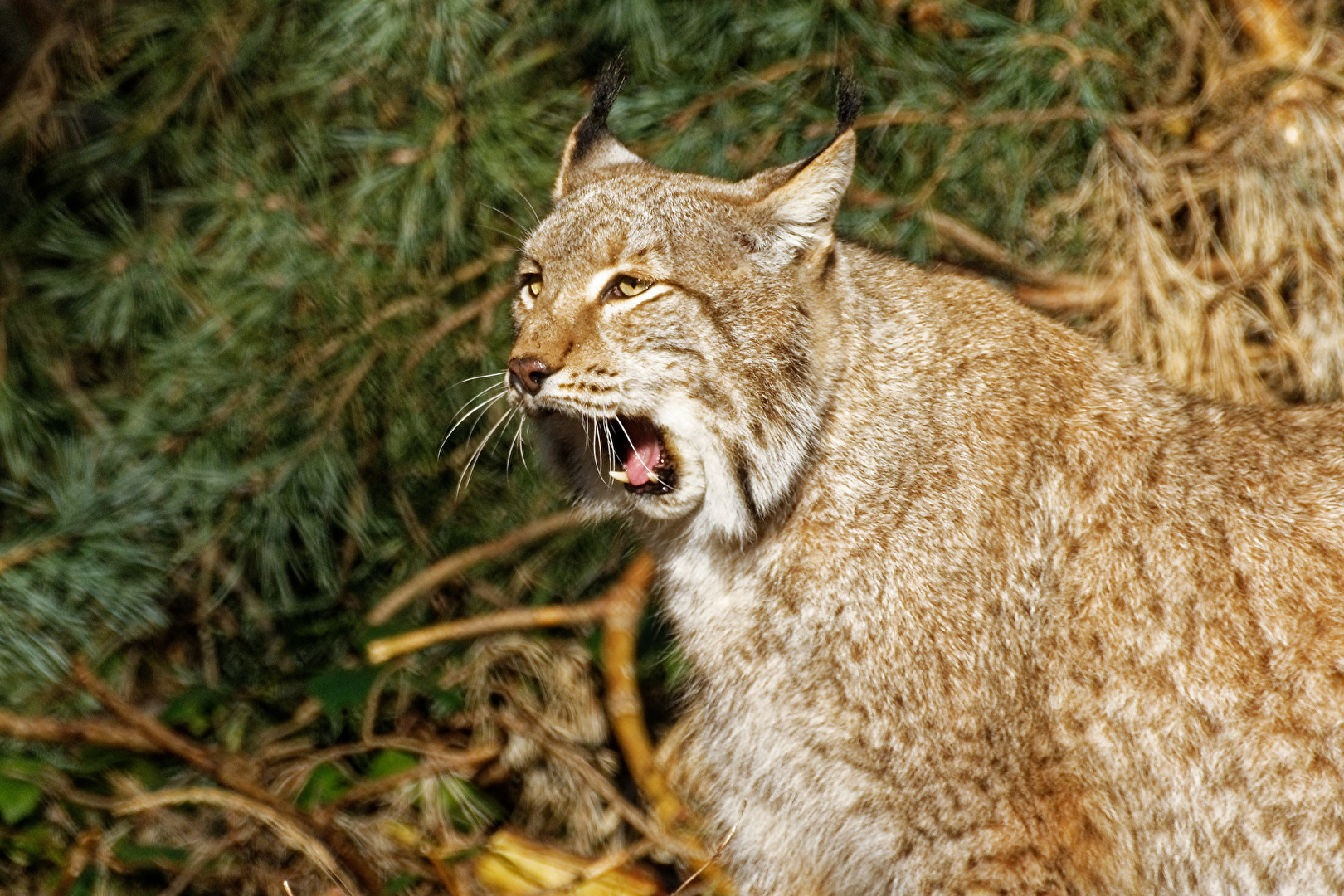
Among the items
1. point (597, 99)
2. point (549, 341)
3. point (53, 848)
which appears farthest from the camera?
point (53, 848)

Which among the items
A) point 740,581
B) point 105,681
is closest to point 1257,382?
point 740,581

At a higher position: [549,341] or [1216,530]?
[549,341]

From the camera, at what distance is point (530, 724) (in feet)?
15.4

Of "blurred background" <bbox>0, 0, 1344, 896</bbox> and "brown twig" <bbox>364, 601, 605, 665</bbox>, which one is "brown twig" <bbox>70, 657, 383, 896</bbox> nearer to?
"blurred background" <bbox>0, 0, 1344, 896</bbox>

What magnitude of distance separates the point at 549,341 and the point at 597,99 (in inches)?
39.1

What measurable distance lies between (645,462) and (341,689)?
64.1 inches

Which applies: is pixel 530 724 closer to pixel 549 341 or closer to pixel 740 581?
pixel 740 581

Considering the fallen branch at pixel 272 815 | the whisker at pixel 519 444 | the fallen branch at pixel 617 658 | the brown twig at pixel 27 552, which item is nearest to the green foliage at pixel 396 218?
the whisker at pixel 519 444

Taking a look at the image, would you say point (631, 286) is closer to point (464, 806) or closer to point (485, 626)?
point (485, 626)

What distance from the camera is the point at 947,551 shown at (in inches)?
129

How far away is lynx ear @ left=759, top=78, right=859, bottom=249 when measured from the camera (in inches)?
128

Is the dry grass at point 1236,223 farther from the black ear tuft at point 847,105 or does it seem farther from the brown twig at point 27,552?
the brown twig at point 27,552

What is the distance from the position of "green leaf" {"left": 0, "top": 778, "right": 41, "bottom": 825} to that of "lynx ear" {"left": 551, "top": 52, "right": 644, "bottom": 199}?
2.29 m

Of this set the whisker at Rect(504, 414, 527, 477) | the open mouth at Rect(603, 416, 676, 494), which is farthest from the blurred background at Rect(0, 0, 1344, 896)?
the open mouth at Rect(603, 416, 676, 494)
